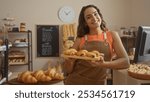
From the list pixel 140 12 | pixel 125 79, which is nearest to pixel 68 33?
pixel 140 12

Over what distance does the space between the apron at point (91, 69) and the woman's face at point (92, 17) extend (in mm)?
48

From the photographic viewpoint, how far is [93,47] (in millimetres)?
684

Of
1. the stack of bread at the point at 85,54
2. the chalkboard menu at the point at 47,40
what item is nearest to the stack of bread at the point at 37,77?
the stack of bread at the point at 85,54

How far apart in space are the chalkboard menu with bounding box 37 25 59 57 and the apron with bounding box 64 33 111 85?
1.74m

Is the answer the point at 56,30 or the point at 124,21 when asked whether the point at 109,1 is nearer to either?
the point at 124,21

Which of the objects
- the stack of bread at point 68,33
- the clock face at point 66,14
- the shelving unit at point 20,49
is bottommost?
the shelving unit at point 20,49

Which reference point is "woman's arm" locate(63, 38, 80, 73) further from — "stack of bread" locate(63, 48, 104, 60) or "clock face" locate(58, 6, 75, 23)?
"clock face" locate(58, 6, 75, 23)

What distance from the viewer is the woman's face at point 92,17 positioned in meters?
0.65

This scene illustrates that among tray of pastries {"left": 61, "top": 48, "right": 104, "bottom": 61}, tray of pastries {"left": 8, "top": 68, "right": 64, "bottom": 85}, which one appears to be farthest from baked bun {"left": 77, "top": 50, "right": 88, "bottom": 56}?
tray of pastries {"left": 8, "top": 68, "right": 64, "bottom": 85}

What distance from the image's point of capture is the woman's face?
65 cm

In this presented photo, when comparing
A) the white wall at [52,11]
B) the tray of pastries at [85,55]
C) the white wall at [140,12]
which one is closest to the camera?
the tray of pastries at [85,55]

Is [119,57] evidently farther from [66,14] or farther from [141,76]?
[66,14]

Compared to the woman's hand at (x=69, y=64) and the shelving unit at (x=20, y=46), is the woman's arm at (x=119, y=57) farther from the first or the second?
the shelving unit at (x=20, y=46)

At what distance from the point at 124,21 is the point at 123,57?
1848 mm
